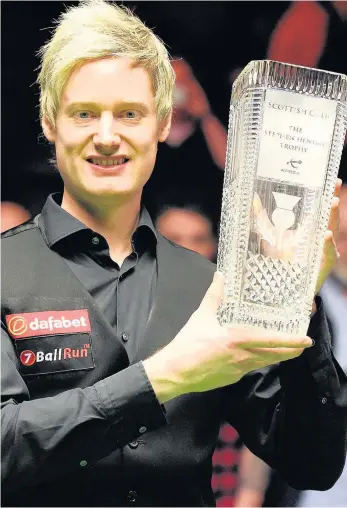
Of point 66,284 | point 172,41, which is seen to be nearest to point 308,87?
point 66,284

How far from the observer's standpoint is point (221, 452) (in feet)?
7.64

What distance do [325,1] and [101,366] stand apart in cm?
146

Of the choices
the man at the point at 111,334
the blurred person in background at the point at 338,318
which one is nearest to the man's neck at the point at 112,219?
the man at the point at 111,334

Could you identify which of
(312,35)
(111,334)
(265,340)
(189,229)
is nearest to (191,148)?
(189,229)

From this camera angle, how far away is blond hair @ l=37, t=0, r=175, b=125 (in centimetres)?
143

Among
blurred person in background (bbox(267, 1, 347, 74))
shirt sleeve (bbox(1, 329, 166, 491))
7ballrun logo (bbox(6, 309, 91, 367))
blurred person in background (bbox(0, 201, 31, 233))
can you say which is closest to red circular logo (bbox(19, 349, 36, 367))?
7ballrun logo (bbox(6, 309, 91, 367))

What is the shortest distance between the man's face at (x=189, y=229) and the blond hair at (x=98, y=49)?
785 mm

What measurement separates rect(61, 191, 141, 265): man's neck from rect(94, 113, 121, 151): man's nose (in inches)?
5.1

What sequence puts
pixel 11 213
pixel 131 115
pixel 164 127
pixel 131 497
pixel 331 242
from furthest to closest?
pixel 11 213
pixel 164 127
pixel 131 115
pixel 131 497
pixel 331 242

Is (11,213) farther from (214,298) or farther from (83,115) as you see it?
(214,298)

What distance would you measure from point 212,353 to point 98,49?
2.19 feet

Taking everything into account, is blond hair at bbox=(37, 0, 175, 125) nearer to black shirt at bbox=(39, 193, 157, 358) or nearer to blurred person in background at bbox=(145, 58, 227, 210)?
black shirt at bbox=(39, 193, 157, 358)

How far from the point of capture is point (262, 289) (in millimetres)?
1155

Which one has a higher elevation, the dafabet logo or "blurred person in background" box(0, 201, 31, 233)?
the dafabet logo
